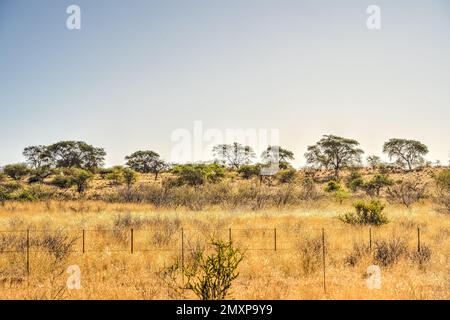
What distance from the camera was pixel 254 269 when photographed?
13.4 metres

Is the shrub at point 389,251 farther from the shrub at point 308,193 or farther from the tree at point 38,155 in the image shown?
the tree at point 38,155

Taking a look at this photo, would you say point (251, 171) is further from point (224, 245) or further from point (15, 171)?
point (224, 245)

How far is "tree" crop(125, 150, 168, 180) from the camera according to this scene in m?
75.5

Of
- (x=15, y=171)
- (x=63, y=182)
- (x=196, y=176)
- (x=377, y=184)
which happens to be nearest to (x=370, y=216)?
(x=196, y=176)

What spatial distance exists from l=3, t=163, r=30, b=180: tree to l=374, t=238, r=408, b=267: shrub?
6033 cm

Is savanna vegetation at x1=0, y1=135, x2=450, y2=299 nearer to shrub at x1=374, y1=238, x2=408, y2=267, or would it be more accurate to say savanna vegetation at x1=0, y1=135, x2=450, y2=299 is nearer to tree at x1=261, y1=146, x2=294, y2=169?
shrub at x1=374, y1=238, x2=408, y2=267

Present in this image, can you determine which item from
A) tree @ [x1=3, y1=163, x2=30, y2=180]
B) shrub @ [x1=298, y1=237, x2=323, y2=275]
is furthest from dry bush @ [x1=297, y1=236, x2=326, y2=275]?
tree @ [x1=3, y1=163, x2=30, y2=180]

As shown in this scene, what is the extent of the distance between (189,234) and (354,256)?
8.12 metres

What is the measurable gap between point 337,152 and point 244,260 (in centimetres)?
5737

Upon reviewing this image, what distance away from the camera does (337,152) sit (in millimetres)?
68500

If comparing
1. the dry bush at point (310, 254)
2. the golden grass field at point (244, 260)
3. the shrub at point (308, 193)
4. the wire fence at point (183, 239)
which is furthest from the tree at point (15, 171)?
the dry bush at point (310, 254)

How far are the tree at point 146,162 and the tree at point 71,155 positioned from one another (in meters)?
6.12

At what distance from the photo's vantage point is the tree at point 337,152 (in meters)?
67.8
